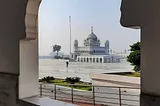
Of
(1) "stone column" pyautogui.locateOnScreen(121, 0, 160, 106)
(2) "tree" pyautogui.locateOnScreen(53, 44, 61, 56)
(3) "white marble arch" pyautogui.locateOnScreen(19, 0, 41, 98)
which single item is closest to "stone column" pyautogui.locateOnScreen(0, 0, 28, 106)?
(3) "white marble arch" pyautogui.locateOnScreen(19, 0, 41, 98)

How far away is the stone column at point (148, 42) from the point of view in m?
0.79

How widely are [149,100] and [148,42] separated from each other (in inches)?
8.2

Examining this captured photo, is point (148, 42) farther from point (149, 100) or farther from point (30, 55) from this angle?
point (30, 55)

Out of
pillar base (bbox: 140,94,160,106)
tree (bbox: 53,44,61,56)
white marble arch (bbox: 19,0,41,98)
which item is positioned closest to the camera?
pillar base (bbox: 140,94,160,106)

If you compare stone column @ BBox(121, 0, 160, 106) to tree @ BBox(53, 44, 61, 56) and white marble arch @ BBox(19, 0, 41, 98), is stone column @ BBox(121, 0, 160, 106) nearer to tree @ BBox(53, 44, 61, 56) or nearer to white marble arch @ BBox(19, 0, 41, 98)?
white marble arch @ BBox(19, 0, 41, 98)

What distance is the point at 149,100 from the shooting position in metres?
0.81

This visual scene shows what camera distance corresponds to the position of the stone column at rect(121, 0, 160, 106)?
79 cm

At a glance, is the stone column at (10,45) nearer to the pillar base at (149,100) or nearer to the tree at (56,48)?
the pillar base at (149,100)

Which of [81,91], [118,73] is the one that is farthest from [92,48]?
[81,91]

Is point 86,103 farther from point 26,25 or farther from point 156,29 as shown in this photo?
point 156,29

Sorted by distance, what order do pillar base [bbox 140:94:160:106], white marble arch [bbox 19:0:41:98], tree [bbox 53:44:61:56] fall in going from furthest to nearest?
tree [bbox 53:44:61:56] → white marble arch [bbox 19:0:41:98] → pillar base [bbox 140:94:160:106]

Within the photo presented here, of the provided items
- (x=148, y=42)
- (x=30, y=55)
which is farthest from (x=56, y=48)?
(x=148, y=42)

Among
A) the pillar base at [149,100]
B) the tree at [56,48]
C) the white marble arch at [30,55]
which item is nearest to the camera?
the pillar base at [149,100]

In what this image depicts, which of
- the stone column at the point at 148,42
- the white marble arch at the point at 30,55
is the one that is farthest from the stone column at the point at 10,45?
the stone column at the point at 148,42
